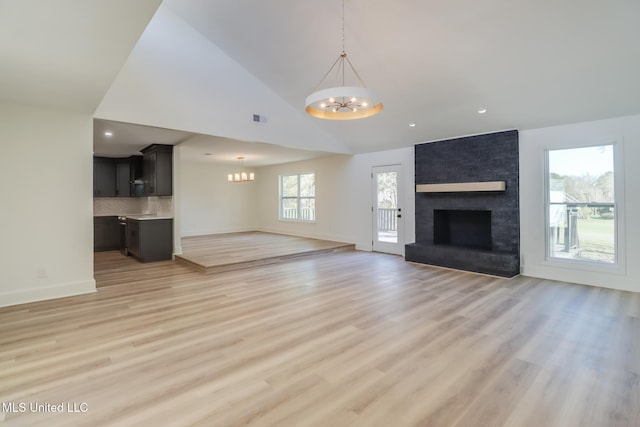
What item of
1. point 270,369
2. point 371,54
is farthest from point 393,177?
point 270,369

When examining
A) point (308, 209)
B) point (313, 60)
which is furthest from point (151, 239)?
point (313, 60)

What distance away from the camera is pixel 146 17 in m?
Result: 1.99

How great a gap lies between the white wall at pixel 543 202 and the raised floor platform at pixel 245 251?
3968 millimetres

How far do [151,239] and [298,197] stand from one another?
463 centimetres

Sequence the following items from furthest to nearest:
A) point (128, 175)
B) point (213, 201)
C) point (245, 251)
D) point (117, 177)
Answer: point (213, 201) → point (128, 175) → point (117, 177) → point (245, 251)

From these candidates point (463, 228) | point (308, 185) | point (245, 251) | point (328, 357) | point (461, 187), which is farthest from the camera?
point (308, 185)

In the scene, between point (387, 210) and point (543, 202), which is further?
point (387, 210)

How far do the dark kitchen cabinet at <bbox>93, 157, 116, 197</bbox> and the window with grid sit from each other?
188 inches

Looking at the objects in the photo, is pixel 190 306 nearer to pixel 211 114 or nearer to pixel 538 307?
pixel 211 114

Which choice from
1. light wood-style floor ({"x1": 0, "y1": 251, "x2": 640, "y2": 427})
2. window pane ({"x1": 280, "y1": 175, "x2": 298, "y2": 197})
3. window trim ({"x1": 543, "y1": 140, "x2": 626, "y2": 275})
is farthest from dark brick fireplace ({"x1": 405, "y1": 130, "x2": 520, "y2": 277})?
window pane ({"x1": 280, "y1": 175, "x2": 298, "y2": 197})

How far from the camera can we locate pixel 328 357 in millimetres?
2572

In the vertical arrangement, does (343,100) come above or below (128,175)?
above

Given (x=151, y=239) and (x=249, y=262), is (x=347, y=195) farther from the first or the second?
(x=151, y=239)

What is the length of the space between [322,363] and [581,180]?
16.6ft
